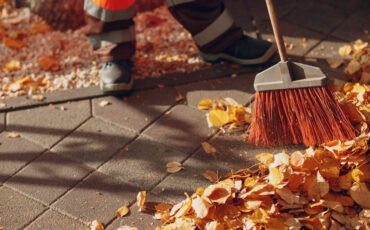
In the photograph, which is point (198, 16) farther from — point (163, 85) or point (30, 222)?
point (30, 222)

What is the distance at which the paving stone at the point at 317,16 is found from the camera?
4.00 m

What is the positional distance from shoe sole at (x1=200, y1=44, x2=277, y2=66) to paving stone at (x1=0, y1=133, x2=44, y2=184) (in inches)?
40.2

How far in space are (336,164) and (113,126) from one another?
113 centimetres

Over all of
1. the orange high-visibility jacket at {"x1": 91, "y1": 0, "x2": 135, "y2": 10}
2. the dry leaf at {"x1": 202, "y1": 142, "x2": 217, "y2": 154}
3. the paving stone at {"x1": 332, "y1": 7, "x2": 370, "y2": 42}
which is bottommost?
the dry leaf at {"x1": 202, "y1": 142, "x2": 217, "y2": 154}

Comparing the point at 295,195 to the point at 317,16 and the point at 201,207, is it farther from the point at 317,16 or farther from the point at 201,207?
the point at 317,16

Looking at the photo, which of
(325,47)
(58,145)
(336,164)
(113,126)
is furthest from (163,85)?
(336,164)

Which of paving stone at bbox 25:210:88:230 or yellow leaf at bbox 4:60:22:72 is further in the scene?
yellow leaf at bbox 4:60:22:72

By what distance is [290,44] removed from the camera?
389 centimetres

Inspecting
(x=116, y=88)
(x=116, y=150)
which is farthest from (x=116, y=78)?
(x=116, y=150)

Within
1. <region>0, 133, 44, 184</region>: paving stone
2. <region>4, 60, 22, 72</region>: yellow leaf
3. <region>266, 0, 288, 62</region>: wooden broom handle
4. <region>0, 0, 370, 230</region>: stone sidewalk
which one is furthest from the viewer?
<region>4, 60, 22, 72</region>: yellow leaf

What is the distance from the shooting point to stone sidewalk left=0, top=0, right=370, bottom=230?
3031mm

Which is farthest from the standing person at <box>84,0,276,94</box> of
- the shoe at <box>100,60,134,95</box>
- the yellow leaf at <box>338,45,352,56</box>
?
the yellow leaf at <box>338,45,352,56</box>

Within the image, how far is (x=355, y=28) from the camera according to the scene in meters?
3.95

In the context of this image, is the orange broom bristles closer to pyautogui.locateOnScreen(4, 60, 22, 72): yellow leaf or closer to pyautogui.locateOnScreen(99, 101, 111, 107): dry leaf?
pyautogui.locateOnScreen(99, 101, 111, 107): dry leaf
